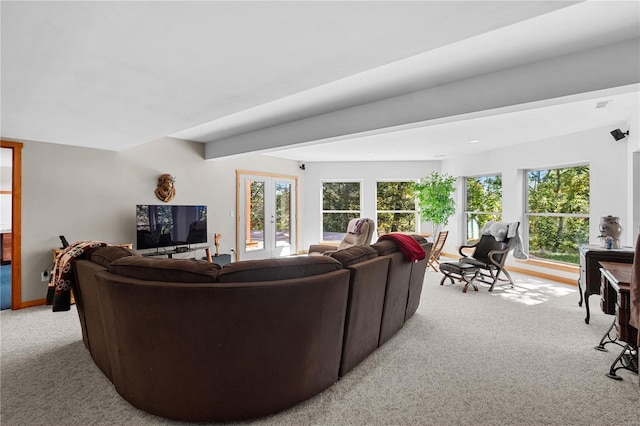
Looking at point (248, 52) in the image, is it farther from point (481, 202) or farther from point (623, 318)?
point (481, 202)

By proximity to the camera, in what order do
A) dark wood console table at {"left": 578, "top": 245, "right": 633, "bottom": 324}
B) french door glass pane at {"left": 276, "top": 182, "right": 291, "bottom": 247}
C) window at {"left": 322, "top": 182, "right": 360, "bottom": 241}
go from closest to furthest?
dark wood console table at {"left": 578, "top": 245, "right": 633, "bottom": 324} < french door glass pane at {"left": 276, "top": 182, "right": 291, "bottom": 247} < window at {"left": 322, "top": 182, "right": 360, "bottom": 241}

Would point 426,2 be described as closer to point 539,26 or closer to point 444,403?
point 539,26

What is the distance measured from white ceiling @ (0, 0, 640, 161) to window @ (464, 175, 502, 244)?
2.97 m

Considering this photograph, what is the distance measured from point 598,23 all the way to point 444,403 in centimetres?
261

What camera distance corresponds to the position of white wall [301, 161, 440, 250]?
8.02m

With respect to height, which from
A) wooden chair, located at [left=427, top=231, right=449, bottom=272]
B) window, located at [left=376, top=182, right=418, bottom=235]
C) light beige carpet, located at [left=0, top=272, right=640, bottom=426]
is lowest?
light beige carpet, located at [left=0, top=272, right=640, bottom=426]

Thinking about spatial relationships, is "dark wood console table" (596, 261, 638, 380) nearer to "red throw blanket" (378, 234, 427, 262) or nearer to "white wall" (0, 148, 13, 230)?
"red throw blanket" (378, 234, 427, 262)

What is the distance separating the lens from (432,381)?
7.40ft

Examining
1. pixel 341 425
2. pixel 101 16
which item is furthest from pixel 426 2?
pixel 341 425

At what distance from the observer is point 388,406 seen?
77.8 inches

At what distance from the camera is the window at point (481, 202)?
6.68m

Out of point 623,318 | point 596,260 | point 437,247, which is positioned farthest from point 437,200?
point 623,318

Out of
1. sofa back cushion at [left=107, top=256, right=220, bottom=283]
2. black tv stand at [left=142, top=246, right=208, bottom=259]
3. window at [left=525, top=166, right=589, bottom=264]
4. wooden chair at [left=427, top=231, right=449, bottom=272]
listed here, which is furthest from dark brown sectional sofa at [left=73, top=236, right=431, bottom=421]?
window at [left=525, top=166, right=589, bottom=264]

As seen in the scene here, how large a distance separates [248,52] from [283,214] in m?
6.06
